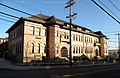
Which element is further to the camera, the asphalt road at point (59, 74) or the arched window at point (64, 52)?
the arched window at point (64, 52)

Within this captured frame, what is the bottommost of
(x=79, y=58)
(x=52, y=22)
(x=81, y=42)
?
(x=79, y=58)

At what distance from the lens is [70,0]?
40094 mm

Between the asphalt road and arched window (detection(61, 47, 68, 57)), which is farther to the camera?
arched window (detection(61, 47, 68, 57))

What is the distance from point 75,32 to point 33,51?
1964 centimetres

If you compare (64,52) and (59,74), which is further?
(64,52)

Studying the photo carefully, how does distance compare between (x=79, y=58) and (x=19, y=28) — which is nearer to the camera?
(x=19, y=28)

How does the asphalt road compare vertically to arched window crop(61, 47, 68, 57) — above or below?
below

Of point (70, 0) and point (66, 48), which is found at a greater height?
point (70, 0)

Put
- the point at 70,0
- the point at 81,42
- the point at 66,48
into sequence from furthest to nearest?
the point at 81,42, the point at 66,48, the point at 70,0

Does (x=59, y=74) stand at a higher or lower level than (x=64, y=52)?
lower

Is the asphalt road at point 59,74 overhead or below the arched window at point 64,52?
below

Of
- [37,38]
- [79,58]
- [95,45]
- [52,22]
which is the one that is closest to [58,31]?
[52,22]

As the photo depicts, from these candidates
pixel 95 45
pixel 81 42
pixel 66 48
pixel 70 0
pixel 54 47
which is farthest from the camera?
pixel 95 45

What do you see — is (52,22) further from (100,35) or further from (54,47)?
(100,35)
